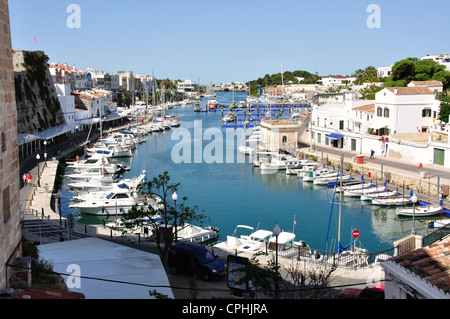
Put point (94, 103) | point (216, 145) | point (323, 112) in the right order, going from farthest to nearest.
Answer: point (94, 103)
point (216, 145)
point (323, 112)

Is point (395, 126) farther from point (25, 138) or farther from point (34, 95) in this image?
point (34, 95)

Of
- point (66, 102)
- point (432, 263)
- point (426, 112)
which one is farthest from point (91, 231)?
A: point (66, 102)

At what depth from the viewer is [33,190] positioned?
94.2 ft

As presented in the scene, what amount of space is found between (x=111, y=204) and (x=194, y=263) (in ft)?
52.3

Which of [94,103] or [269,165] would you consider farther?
[94,103]

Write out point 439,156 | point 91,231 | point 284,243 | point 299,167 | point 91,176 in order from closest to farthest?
point 284,243 < point 91,231 < point 439,156 < point 91,176 < point 299,167

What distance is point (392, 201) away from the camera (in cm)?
2986

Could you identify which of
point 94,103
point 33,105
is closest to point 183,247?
point 33,105

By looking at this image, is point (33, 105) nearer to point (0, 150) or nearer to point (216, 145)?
point (216, 145)

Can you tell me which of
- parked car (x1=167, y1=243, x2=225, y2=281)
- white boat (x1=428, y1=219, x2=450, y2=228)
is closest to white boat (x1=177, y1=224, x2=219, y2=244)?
parked car (x1=167, y1=243, x2=225, y2=281)

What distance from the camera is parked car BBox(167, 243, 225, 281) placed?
1332 centimetres
